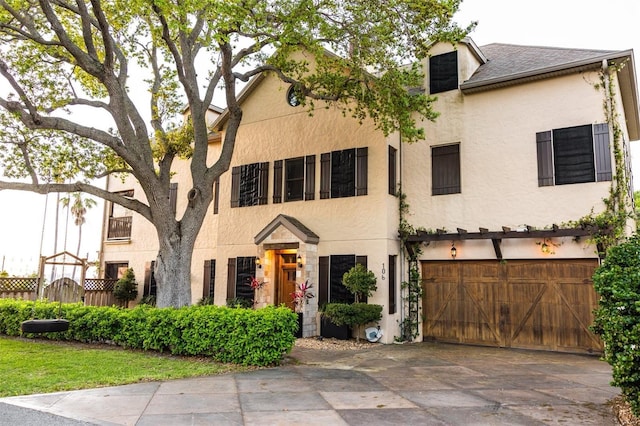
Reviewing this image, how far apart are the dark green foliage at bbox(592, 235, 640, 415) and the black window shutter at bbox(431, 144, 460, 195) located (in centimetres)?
659

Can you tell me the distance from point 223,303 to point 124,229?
7.13 m

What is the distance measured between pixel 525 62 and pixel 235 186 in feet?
31.3

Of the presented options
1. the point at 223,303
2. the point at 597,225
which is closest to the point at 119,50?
the point at 223,303

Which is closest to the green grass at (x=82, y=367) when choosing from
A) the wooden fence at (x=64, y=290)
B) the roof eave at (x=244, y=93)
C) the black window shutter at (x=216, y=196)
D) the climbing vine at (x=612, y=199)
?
the wooden fence at (x=64, y=290)

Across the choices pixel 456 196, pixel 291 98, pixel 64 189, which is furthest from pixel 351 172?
pixel 64 189

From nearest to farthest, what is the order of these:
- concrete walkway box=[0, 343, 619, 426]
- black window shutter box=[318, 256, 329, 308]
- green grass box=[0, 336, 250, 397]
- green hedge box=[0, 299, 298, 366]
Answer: concrete walkway box=[0, 343, 619, 426] < green grass box=[0, 336, 250, 397] < green hedge box=[0, 299, 298, 366] < black window shutter box=[318, 256, 329, 308]

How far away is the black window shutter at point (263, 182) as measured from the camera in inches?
562

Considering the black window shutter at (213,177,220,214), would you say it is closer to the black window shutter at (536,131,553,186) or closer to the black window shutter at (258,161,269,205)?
the black window shutter at (258,161,269,205)

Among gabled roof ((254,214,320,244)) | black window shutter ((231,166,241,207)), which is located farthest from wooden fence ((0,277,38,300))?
gabled roof ((254,214,320,244))

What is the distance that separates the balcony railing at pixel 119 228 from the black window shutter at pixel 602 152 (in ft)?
55.1

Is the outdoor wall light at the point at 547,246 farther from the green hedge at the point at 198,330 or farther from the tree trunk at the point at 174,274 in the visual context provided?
the tree trunk at the point at 174,274

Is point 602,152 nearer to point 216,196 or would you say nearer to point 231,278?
point 231,278

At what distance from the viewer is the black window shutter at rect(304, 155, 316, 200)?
13.4 meters

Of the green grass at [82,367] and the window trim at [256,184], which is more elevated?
the window trim at [256,184]
